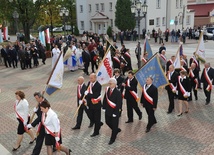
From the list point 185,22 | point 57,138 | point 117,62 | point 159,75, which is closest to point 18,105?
point 57,138

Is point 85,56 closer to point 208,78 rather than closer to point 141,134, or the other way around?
point 208,78

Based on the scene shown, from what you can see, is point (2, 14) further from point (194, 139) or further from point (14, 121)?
point (194, 139)

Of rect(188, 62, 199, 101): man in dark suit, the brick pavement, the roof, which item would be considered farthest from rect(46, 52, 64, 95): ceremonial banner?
the roof

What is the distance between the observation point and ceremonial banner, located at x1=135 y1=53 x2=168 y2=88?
9.83 metres

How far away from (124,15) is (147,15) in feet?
13.6

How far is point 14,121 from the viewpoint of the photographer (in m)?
10.4

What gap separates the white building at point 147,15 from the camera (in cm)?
4681

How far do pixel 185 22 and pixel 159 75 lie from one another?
46.0m

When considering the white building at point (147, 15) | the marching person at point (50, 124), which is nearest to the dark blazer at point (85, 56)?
the marching person at point (50, 124)

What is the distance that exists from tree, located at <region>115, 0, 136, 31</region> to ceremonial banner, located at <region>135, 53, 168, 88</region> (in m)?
35.6

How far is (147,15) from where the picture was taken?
150 feet

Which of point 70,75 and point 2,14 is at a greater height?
point 2,14

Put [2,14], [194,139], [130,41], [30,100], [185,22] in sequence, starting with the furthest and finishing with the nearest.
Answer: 1. [185,22]
2. [130,41]
3. [2,14]
4. [30,100]
5. [194,139]

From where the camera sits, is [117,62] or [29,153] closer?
[29,153]
